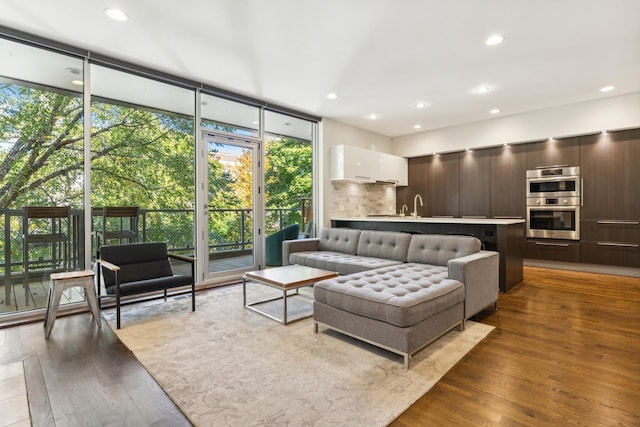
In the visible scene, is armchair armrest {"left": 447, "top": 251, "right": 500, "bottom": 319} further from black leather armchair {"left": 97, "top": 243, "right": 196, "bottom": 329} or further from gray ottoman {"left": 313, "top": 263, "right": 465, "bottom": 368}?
black leather armchair {"left": 97, "top": 243, "right": 196, "bottom": 329}

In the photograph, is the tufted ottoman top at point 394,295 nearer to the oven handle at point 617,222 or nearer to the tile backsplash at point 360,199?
the tile backsplash at point 360,199

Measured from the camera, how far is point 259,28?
309 cm

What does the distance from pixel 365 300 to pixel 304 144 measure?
4.47 metres

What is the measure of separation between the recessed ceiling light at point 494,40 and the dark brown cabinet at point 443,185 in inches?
142

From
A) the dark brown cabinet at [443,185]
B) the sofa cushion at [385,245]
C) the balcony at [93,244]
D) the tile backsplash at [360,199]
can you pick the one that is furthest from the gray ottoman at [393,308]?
the dark brown cabinet at [443,185]

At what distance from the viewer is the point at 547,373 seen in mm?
2131

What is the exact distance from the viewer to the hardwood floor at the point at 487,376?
1715 mm

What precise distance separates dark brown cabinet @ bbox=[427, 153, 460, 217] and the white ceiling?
1960mm

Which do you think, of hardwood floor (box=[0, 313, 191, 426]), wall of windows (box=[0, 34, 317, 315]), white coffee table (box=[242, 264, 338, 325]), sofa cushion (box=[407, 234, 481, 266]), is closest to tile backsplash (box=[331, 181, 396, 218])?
wall of windows (box=[0, 34, 317, 315])

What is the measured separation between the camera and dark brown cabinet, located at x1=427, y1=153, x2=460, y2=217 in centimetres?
672

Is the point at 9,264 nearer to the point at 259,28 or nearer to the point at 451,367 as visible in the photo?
the point at 259,28

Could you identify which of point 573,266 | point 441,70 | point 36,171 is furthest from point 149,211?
point 573,266

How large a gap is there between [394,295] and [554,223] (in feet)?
15.1

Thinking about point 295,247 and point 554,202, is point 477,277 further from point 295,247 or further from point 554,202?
point 554,202
